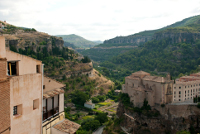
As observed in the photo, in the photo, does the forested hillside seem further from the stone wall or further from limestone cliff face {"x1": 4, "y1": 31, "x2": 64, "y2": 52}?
the stone wall

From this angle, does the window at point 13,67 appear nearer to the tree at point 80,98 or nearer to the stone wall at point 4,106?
the stone wall at point 4,106

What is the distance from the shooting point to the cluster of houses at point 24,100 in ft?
23.5

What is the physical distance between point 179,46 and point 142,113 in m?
84.5

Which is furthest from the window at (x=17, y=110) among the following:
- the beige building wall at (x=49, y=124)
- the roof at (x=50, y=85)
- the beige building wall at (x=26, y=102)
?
the roof at (x=50, y=85)

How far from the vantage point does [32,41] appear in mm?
74062

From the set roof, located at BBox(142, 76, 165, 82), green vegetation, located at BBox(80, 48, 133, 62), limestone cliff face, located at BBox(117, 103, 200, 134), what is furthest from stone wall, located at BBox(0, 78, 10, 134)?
green vegetation, located at BBox(80, 48, 133, 62)

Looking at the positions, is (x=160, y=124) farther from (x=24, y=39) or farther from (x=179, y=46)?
(x=179, y=46)

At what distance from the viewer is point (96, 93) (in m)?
72.2

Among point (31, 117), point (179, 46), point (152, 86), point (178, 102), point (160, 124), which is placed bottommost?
point (160, 124)

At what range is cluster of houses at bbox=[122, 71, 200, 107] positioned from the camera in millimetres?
36281

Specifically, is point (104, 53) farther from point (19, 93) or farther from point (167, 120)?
point (19, 93)

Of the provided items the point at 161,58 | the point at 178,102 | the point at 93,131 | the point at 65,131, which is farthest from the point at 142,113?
the point at 161,58

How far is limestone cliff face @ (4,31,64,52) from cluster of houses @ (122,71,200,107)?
153ft

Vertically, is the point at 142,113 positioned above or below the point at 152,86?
below
